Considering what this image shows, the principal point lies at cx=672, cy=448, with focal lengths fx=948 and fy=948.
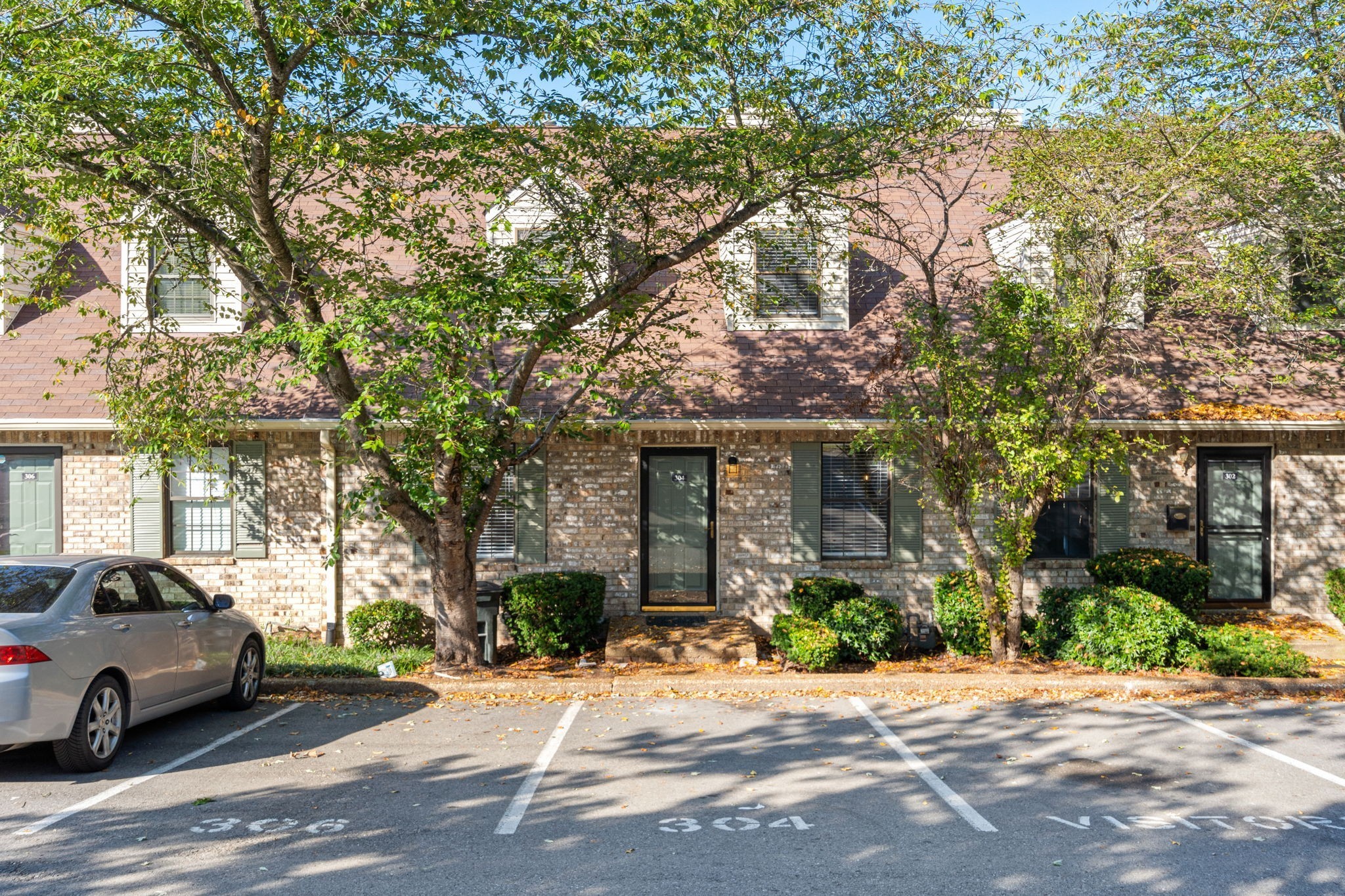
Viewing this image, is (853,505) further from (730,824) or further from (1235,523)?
(730,824)

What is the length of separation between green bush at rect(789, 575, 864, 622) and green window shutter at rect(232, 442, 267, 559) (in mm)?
6775

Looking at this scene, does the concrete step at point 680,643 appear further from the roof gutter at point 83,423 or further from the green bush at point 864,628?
the roof gutter at point 83,423

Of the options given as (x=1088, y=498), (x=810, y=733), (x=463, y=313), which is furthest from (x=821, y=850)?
(x=1088, y=498)

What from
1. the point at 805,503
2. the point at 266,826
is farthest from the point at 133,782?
the point at 805,503

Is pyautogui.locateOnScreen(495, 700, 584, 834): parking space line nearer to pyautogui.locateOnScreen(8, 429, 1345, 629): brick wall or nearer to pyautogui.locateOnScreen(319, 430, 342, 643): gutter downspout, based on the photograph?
pyautogui.locateOnScreen(8, 429, 1345, 629): brick wall

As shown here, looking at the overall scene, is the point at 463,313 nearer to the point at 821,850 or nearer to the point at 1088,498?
the point at 821,850

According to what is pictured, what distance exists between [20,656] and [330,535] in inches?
232

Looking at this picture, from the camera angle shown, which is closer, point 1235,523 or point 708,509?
point 708,509

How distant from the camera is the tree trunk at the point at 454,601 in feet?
32.2

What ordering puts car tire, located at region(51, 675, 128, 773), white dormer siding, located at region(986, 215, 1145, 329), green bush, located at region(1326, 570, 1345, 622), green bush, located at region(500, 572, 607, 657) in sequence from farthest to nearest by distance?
green bush, located at region(1326, 570, 1345, 622), green bush, located at region(500, 572, 607, 657), white dormer siding, located at region(986, 215, 1145, 329), car tire, located at region(51, 675, 128, 773)

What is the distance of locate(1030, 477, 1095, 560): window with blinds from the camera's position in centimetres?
1245

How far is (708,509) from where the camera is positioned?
1238cm

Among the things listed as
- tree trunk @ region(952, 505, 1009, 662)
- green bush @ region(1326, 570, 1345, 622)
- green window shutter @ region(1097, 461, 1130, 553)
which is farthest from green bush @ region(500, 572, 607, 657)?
green bush @ region(1326, 570, 1345, 622)

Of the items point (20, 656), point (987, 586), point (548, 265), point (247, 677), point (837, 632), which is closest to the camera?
point (20, 656)
